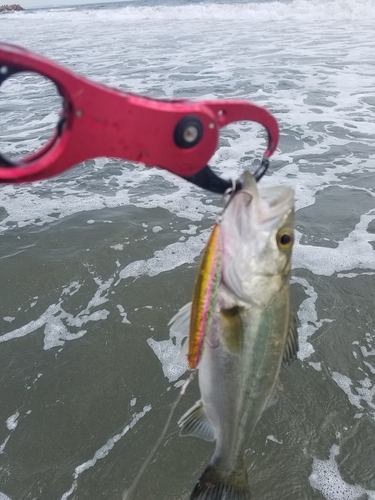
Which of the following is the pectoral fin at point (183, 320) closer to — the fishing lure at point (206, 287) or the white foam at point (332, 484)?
the fishing lure at point (206, 287)

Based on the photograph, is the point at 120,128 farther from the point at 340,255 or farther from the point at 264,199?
the point at 340,255

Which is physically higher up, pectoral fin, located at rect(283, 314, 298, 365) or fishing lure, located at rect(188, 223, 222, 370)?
fishing lure, located at rect(188, 223, 222, 370)

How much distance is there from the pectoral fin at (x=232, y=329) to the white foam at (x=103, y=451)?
1.77 meters

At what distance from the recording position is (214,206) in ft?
20.3

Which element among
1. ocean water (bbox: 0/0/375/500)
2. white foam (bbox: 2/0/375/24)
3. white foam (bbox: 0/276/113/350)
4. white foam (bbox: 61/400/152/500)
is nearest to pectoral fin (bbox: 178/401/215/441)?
ocean water (bbox: 0/0/375/500)

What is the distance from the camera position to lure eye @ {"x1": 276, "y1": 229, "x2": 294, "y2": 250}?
5.70ft

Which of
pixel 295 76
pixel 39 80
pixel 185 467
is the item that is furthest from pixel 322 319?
pixel 39 80

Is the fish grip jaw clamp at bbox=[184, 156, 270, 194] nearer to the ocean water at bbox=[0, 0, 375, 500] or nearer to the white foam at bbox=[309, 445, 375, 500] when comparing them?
the ocean water at bbox=[0, 0, 375, 500]

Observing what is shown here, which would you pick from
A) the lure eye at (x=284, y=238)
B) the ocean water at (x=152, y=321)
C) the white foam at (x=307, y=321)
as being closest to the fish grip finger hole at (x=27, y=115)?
the ocean water at (x=152, y=321)

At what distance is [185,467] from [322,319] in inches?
74.0

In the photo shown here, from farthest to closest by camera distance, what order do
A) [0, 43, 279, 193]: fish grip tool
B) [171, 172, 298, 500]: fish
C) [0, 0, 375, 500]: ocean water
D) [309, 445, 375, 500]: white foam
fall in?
[0, 0, 375, 500]: ocean water < [309, 445, 375, 500]: white foam < [171, 172, 298, 500]: fish < [0, 43, 279, 193]: fish grip tool

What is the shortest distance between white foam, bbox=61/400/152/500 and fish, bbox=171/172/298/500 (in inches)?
46.3

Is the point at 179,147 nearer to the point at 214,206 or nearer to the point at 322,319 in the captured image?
the point at 322,319

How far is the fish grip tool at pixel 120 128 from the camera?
4.73 ft
